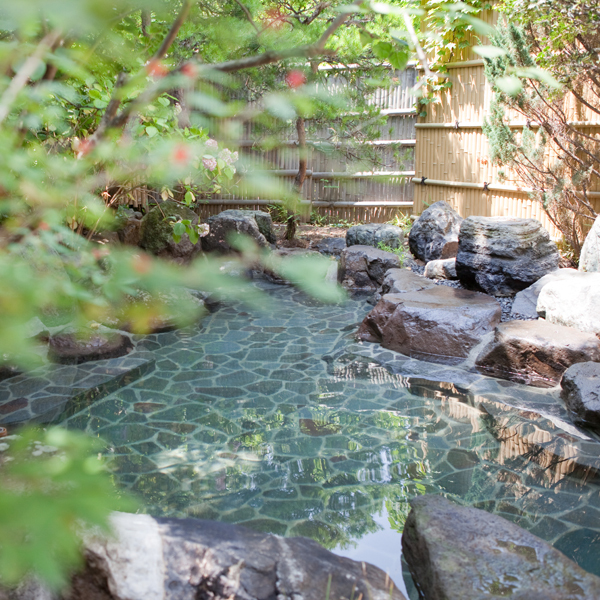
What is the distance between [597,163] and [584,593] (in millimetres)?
6649

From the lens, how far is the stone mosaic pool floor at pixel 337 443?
3.16 m

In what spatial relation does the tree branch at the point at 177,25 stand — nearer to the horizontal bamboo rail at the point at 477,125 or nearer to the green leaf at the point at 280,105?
the green leaf at the point at 280,105

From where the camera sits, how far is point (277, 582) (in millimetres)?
2146

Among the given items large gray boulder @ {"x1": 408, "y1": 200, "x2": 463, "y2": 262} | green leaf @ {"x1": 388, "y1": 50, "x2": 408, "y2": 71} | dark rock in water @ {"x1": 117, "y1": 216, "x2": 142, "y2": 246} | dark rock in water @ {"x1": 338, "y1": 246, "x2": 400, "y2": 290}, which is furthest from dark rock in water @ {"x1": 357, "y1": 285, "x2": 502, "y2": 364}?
green leaf @ {"x1": 388, "y1": 50, "x2": 408, "y2": 71}

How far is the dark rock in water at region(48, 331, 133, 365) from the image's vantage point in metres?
5.37

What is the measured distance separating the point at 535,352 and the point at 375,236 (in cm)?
462

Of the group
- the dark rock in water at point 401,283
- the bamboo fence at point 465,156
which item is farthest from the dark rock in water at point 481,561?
the bamboo fence at point 465,156

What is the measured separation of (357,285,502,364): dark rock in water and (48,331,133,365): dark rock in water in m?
2.48

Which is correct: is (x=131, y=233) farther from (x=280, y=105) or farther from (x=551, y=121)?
(x=280, y=105)

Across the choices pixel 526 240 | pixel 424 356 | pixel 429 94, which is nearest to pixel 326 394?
pixel 424 356

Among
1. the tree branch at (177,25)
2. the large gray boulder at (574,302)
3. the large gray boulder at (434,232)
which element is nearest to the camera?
the tree branch at (177,25)

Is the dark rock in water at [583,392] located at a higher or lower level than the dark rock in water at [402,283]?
lower

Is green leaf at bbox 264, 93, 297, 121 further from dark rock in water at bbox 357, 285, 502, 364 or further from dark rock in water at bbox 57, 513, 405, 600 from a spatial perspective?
dark rock in water at bbox 357, 285, 502, 364

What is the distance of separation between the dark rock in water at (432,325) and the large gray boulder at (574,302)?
0.49 m
